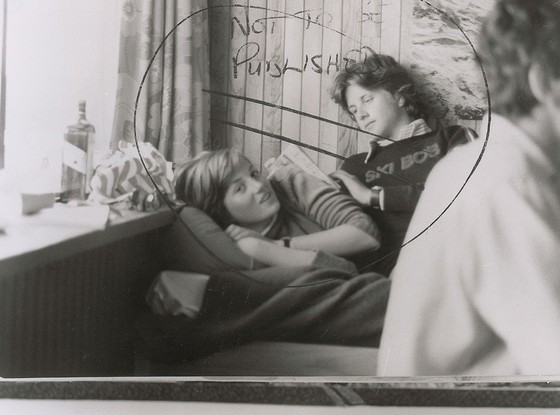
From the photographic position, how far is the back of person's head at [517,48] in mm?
1236

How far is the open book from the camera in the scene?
1.25m

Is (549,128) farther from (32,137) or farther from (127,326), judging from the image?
(32,137)

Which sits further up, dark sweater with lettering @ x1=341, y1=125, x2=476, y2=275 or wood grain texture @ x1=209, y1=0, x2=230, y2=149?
wood grain texture @ x1=209, y1=0, x2=230, y2=149

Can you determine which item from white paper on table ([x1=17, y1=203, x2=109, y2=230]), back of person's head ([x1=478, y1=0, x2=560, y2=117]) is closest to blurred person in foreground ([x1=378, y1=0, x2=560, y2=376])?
back of person's head ([x1=478, y1=0, x2=560, y2=117])

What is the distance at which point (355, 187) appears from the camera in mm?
1241

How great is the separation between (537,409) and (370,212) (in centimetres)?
48

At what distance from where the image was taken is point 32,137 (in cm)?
124

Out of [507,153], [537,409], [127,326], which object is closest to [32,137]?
[127,326]

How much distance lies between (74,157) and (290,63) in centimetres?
46

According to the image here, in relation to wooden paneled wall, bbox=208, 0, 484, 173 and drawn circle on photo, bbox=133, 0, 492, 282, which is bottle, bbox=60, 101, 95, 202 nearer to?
drawn circle on photo, bbox=133, 0, 492, 282

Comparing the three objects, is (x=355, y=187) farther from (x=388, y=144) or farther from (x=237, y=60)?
(x=237, y=60)

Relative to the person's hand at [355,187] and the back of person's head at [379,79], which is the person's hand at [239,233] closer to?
the person's hand at [355,187]

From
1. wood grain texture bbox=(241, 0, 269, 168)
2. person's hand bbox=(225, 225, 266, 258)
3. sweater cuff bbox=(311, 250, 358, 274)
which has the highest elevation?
wood grain texture bbox=(241, 0, 269, 168)

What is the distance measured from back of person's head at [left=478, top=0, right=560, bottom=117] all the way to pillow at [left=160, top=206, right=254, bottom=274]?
0.58 metres
